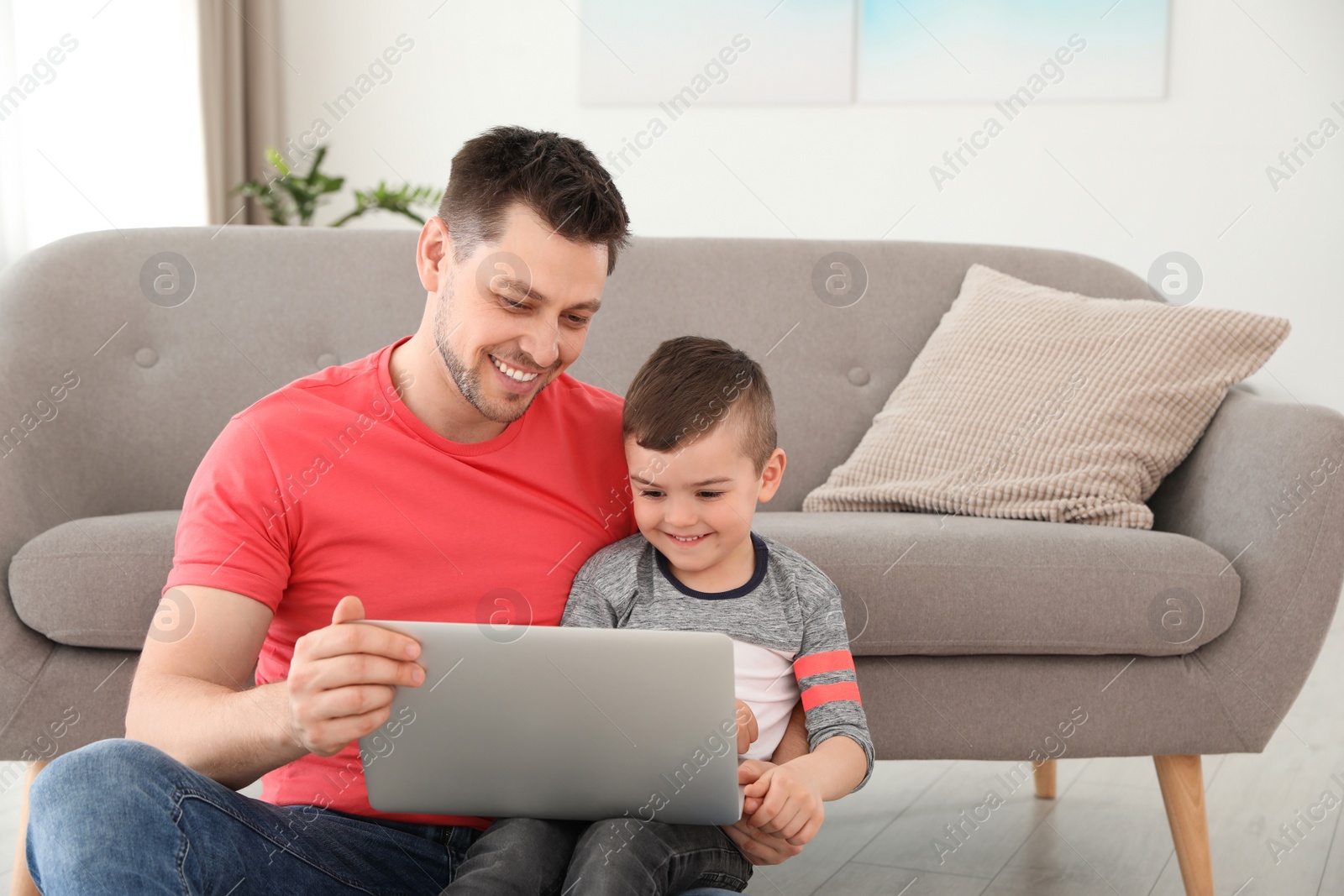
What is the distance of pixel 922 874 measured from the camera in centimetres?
166

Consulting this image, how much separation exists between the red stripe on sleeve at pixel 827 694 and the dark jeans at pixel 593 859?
0.55 ft

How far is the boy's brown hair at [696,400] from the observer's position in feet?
3.77

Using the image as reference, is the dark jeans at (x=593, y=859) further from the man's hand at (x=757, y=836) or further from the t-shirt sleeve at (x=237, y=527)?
the t-shirt sleeve at (x=237, y=527)

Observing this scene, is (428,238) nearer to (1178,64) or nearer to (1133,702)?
(1133,702)

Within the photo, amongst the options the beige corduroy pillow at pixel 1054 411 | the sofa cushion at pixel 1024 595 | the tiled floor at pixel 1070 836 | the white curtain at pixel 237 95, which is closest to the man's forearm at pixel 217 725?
the sofa cushion at pixel 1024 595

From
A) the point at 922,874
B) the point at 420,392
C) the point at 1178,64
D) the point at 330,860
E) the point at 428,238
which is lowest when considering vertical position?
the point at 922,874

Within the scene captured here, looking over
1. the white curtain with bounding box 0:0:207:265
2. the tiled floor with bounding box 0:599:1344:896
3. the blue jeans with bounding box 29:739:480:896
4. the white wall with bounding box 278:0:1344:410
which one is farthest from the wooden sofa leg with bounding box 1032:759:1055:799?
the white curtain with bounding box 0:0:207:265

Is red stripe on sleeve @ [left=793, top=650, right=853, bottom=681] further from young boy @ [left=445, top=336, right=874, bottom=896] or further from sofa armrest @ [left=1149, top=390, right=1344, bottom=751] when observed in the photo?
sofa armrest @ [left=1149, top=390, right=1344, bottom=751]

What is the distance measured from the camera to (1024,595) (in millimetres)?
1490

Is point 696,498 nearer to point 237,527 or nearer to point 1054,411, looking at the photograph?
point 237,527

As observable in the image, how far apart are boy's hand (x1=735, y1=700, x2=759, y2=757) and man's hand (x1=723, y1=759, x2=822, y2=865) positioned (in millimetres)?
22

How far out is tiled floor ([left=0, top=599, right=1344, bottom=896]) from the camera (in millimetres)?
1627

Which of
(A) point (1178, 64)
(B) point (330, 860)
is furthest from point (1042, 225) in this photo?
(B) point (330, 860)

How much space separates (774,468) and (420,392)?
15.5 inches
